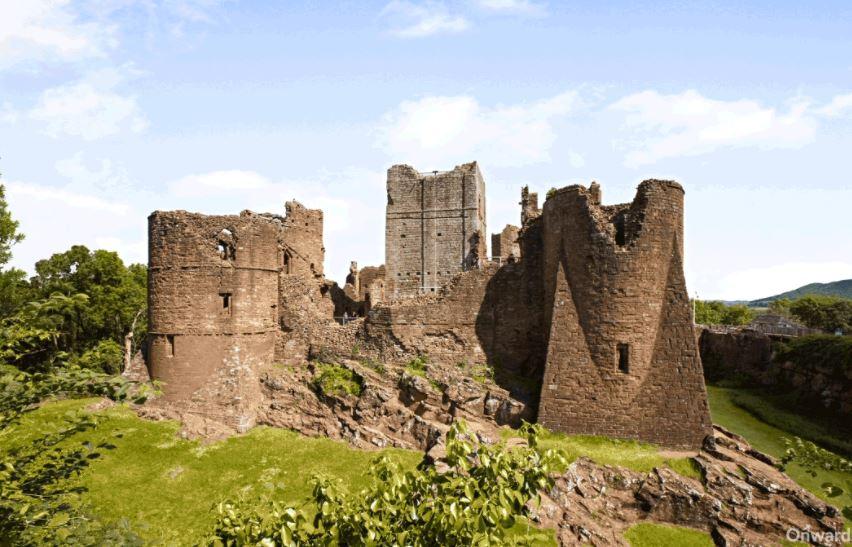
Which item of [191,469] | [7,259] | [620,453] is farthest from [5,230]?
[620,453]

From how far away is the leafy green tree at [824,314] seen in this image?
2098 inches

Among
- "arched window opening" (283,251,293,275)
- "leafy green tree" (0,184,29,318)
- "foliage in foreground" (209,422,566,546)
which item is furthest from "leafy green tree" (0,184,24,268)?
"foliage in foreground" (209,422,566,546)

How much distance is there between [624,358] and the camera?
14703 millimetres

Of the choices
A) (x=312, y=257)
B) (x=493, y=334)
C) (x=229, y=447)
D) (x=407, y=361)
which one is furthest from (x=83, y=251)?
(x=493, y=334)

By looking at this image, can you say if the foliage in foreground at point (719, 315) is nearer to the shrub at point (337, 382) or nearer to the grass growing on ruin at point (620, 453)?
the grass growing on ruin at point (620, 453)

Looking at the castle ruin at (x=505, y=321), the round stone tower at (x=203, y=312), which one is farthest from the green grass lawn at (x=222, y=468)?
the round stone tower at (x=203, y=312)

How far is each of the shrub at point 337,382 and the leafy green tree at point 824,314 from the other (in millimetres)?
55104

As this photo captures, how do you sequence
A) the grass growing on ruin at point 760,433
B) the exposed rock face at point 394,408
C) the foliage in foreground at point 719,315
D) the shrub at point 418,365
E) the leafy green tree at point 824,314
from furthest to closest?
the foliage in foreground at point 719,315 → the leafy green tree at point 824,314 → the shrub at point 418,365 → the exposed rock face at point 394,408 → the grass growing on ruin at point 760,433

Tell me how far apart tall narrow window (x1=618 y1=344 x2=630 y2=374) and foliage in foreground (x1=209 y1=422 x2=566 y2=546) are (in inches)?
415

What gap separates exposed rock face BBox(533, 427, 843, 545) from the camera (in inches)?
467

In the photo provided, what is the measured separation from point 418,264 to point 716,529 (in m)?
21.8

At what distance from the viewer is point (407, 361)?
18.1 m

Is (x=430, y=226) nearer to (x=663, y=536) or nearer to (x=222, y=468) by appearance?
(x=222, y=468)

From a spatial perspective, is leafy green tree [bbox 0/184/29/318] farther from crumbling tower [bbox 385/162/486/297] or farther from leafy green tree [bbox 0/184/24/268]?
crumbling tower [bbox 385/162/486/297]
